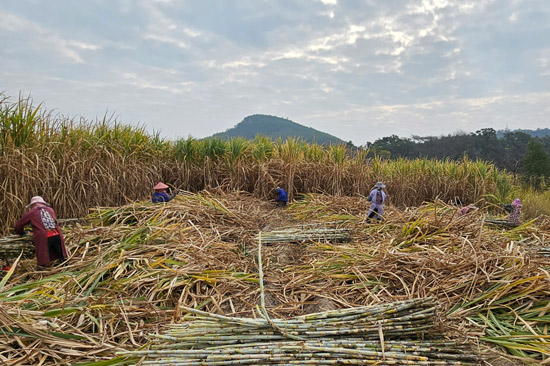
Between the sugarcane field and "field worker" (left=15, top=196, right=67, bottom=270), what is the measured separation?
2 centimetres

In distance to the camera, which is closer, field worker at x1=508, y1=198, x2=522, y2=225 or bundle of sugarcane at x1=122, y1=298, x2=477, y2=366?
bundle of sugarcane at x1=122, y1=298, x2=477, y2=366

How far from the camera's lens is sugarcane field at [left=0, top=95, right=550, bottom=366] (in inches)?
71.2

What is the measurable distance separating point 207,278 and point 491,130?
136 ft

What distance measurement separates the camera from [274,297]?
2.91m

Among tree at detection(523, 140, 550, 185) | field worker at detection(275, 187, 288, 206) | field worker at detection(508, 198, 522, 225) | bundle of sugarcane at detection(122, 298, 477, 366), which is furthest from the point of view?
tree at detection(523, 140, 550, 185)

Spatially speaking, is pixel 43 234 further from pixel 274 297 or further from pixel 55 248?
pixel 274 297

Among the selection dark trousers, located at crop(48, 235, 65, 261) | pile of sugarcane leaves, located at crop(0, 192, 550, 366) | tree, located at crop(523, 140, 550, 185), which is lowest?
pile of sugarcane leaves, located at crop(0, 192, 550, 366)

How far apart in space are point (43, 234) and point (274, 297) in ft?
8.84

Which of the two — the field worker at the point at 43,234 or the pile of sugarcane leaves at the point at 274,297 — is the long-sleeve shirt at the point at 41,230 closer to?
the field worker at the point at 43,234

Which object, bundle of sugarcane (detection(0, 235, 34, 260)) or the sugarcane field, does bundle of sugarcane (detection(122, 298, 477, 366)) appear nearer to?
the sugarcane field

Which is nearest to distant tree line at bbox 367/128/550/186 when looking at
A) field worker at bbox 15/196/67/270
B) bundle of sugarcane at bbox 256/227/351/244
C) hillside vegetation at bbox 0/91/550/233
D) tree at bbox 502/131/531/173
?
tree at bbox 502/131/531/173

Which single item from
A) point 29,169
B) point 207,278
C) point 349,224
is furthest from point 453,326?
point 29,169

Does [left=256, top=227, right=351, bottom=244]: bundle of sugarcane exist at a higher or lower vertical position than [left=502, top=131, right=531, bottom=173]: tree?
lower

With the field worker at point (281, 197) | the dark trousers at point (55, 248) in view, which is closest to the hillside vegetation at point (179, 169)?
the field worker at point (281, 197)
